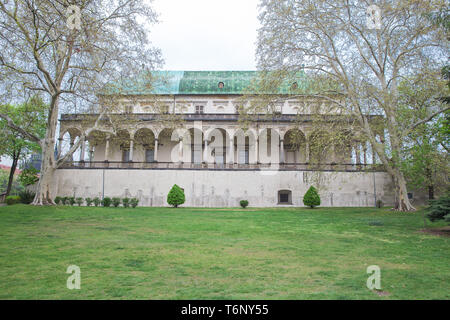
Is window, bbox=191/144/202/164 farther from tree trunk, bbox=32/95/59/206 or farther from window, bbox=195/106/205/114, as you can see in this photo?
tree trunk, bbox=32/95/59/206

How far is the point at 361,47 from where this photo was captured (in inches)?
771

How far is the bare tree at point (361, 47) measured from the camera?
17625mm

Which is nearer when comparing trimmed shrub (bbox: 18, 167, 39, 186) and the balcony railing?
trimmed shrub (bbox: 18, 167, 39, 186)

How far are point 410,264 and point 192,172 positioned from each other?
84.7ft

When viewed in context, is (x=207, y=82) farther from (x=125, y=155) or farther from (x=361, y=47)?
(x=361, y=47)

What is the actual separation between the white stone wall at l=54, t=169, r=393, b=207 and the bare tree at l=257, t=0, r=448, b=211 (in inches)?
414

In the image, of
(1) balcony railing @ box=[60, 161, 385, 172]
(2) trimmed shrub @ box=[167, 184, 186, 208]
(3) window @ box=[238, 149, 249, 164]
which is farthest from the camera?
(3) window @ box=[238, 149, 249, 164]

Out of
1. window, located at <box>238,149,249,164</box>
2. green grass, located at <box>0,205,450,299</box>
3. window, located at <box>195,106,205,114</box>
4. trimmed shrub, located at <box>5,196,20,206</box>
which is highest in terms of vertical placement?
window, located at <box>195,106,205,114</box>

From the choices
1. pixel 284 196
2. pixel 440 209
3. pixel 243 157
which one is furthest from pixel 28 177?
pixel 440 209

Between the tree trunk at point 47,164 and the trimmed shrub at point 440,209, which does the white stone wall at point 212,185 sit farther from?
the trimmed shrub at point 440,209

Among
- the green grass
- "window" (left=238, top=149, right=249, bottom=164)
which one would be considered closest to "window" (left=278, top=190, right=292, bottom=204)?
"window" (left=238, top=149, right=249, bottom=164)

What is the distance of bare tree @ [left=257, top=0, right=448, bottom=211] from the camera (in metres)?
17.6
